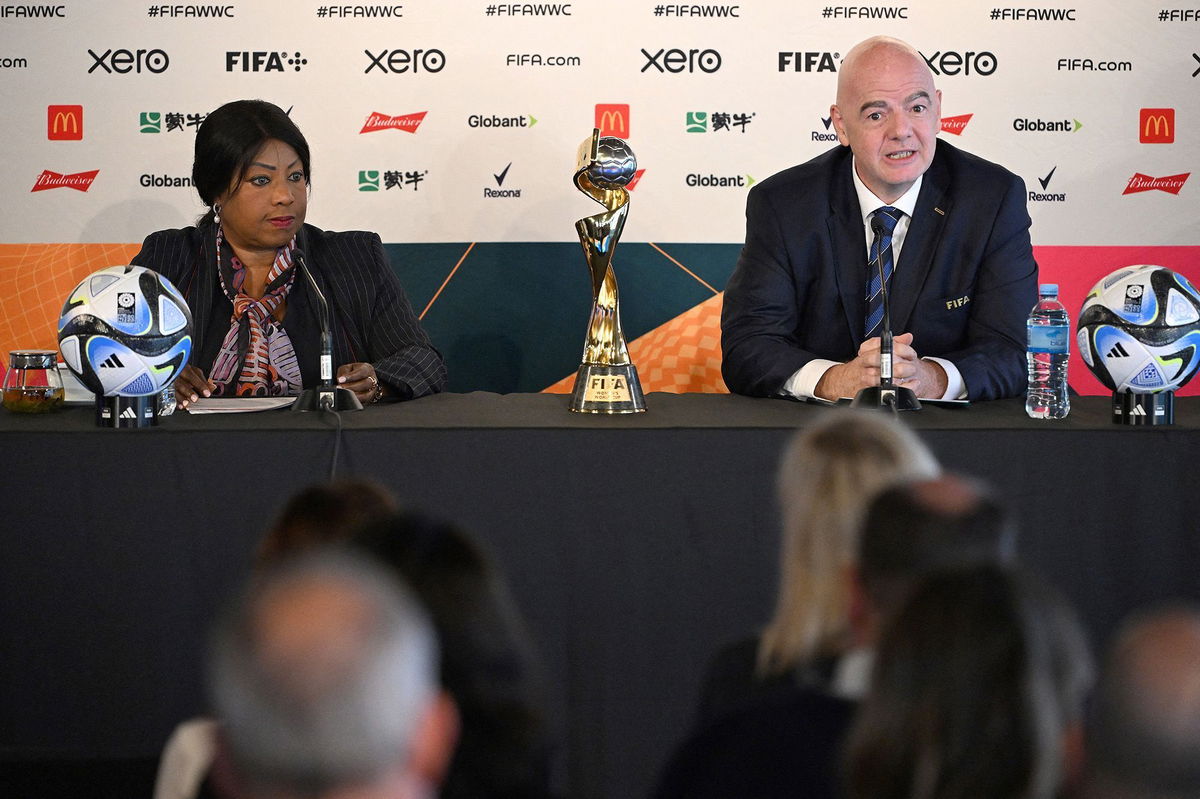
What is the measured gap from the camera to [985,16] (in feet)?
14.9

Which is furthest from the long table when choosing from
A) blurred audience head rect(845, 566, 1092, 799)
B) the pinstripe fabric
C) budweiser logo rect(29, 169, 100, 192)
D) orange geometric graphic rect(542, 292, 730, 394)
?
budweiser logo rect(29, 169, 100, 192)

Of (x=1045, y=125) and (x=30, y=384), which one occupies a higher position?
(x=1045, y=125)

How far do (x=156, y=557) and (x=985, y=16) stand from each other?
11.4ft

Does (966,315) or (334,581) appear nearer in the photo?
(334,581)

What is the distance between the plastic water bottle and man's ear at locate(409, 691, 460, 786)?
6.00 feet

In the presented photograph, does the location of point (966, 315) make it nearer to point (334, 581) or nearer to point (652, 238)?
point (652, 238)

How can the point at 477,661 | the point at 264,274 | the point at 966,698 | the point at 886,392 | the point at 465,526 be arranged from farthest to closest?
the point at 264,274 → the point at 886,392 → the point at 465,526 → the point at 477,661 → the point at 966,698

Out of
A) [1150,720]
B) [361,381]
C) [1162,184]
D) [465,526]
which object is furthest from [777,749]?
[1162,184]

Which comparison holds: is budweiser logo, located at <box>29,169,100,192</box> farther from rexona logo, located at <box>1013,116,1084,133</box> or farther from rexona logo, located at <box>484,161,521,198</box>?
rexona logo, located at <box>1013,116,1084,133</box>

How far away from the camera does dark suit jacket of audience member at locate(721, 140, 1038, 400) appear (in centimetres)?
290

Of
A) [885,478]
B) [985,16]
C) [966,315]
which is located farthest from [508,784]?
A: [985,16]

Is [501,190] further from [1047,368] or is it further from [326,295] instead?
[1047,368]

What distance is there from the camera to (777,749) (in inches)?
44.6

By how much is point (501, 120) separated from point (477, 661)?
3701 millimetres
